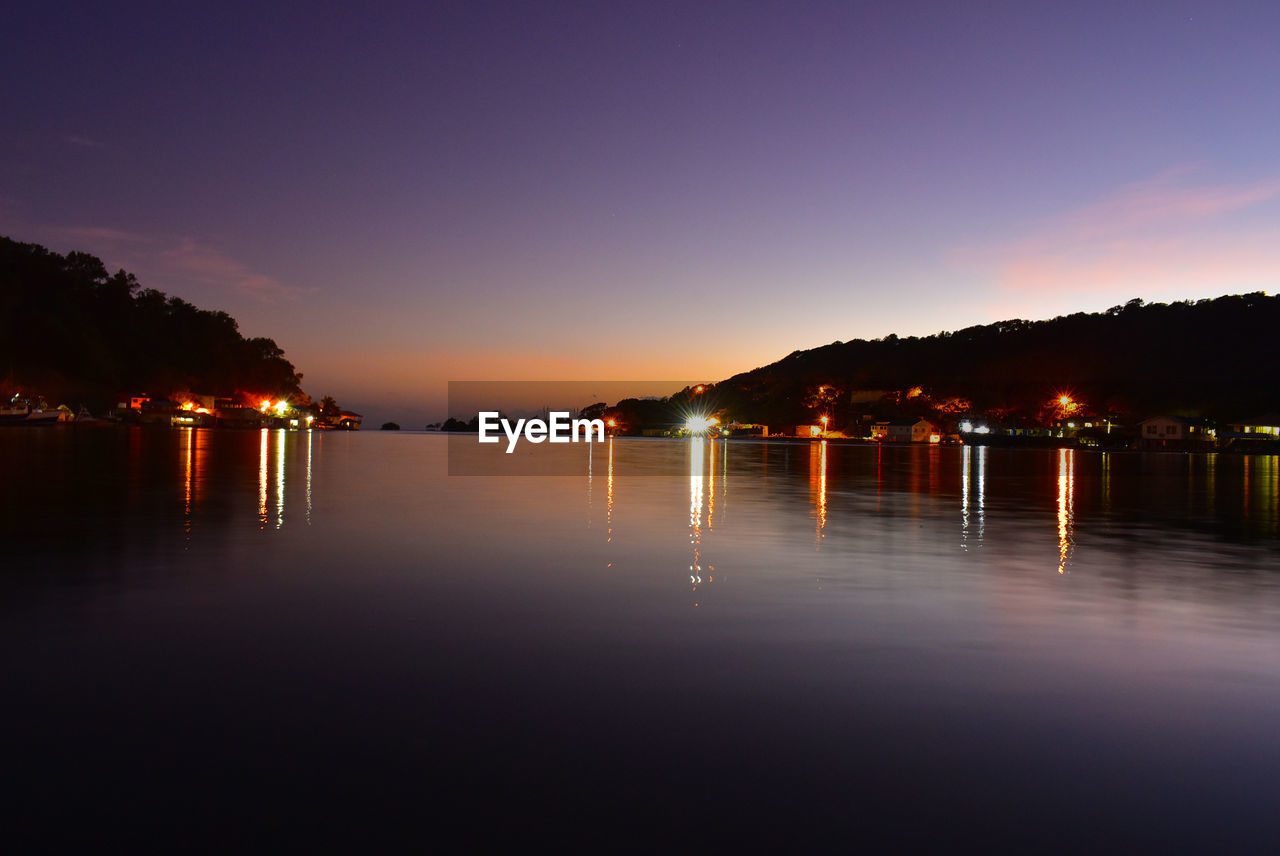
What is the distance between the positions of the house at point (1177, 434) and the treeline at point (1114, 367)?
1199 cm

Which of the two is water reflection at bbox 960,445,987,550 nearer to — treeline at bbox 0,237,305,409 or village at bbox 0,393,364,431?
village at bbox 0,393,364,431

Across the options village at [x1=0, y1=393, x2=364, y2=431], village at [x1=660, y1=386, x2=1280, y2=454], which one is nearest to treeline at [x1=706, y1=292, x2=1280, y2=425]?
village at [x1=660, y1=386, x2=1280, y2=454]

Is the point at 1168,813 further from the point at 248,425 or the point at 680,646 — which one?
the point at 248,425

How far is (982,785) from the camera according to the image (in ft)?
13.0

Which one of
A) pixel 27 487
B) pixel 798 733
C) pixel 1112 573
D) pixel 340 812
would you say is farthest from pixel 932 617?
pixel 27 487

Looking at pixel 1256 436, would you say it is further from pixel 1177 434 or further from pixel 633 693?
pixel 633 693

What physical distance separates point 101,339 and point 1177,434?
15086 cm

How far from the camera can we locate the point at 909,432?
14338 centimetres

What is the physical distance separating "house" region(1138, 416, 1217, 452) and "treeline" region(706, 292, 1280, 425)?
12.0 m

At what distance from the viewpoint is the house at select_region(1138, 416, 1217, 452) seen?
105 m

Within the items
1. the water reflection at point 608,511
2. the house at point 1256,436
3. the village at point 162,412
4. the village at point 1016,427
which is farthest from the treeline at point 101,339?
the house at point 1256,436

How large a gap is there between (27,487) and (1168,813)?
23.3m

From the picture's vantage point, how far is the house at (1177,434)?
10512 centimetres

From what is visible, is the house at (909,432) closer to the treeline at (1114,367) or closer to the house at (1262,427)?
the treeline at (1114,367)
